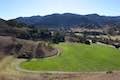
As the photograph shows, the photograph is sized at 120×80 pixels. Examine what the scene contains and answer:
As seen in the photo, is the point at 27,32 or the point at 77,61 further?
the point at 27,32

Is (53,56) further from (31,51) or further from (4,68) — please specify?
(4,68)

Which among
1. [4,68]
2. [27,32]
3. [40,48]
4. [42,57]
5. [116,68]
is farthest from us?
[27,32]

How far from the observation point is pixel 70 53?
89000mm

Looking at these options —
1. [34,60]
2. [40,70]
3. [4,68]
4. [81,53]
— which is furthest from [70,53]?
[4,68]

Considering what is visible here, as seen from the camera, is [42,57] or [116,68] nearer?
[116,68]

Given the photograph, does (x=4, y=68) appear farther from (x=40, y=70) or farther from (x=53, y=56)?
(x=53, y=56)

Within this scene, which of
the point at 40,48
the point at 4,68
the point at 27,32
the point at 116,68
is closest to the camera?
the point at 4,68

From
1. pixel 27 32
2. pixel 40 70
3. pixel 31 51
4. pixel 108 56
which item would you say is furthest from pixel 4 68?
pixel 27 32

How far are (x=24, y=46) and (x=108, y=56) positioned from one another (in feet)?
91.8

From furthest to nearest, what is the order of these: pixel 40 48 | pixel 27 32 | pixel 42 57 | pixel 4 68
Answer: pixel 27 32, pixel 40 48, pixel 42 57, pixel 4 68

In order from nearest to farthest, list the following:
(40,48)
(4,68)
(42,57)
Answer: (4,68) → (42,57) → (40,48)

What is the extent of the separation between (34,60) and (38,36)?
1780 inches

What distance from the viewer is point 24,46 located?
3457 inches

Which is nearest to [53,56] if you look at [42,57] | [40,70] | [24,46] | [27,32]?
[42,57]
